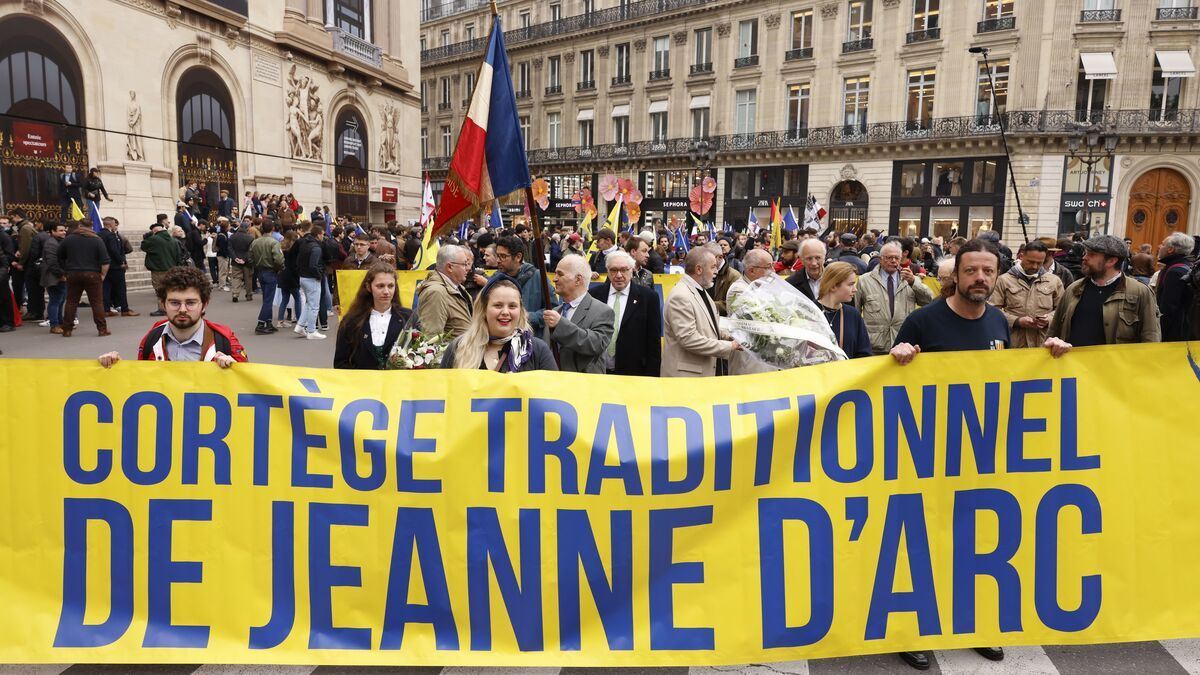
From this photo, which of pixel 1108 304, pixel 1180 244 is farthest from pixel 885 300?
pixel 1180 244

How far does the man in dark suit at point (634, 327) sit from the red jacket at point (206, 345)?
2.62 m

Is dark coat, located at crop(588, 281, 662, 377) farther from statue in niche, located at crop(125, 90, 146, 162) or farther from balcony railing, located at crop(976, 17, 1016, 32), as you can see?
balcony railing, located at crop(976, 17, 1016, 32)

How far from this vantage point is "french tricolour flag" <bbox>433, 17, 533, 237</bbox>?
487 cm

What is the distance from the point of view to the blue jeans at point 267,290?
13.2 meters

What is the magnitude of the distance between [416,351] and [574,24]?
49.9 metres

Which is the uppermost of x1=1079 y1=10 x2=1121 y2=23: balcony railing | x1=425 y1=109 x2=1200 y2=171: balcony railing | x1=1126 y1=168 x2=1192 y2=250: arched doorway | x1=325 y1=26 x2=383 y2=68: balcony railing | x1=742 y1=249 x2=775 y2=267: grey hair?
x1=1079 y1=10 x2=1121 y2=23: balcony railing

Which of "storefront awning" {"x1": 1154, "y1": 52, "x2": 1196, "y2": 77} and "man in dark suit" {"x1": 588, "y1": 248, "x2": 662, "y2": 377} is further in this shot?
"storefront awning" {"x1": 1154, "y1": 52, "x2": 1196, "y2": 77}

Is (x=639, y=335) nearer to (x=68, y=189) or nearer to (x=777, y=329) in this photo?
(x=777, y=329)

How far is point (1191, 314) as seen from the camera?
6180mm

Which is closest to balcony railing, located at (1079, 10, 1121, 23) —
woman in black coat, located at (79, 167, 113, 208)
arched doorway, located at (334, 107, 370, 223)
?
arched doorway, located at (334, 107, 370, 223)

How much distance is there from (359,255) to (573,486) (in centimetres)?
1022

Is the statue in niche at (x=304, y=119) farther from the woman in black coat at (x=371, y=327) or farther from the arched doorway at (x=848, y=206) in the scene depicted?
the woman in black coat at (x=371, y=327)

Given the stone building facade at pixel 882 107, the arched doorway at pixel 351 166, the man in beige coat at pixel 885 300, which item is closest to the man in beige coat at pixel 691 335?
the man in beige coat at pixel 885 300

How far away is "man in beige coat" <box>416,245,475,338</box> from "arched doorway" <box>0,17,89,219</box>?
18.9 meters
